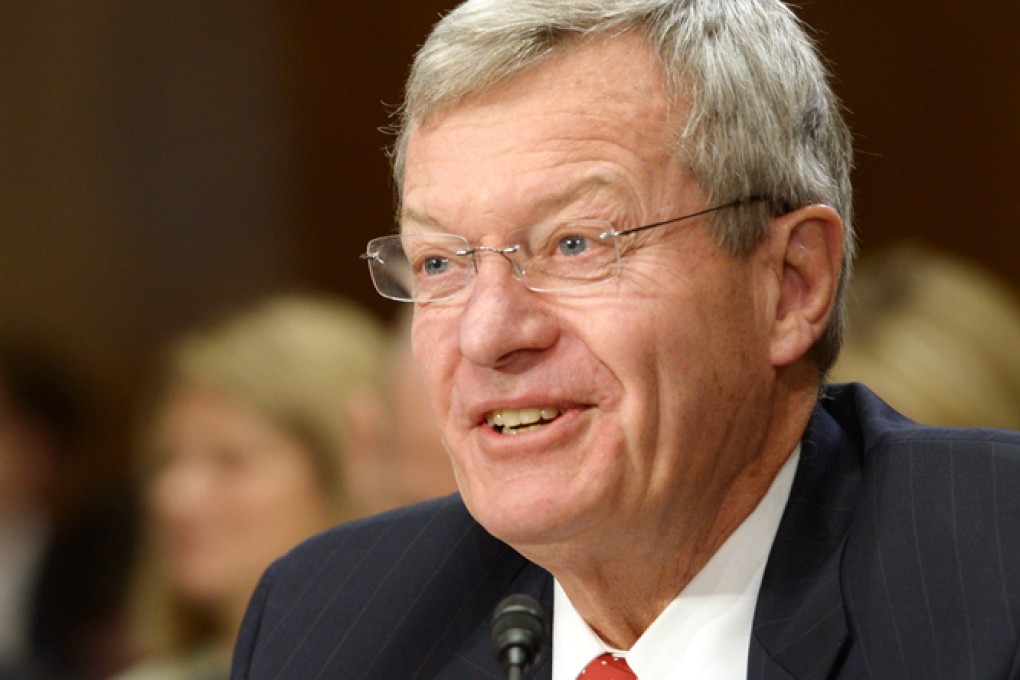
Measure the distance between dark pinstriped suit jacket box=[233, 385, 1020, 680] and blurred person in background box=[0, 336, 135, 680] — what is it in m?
2.40

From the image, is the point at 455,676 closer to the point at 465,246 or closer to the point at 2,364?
the point at 465,246

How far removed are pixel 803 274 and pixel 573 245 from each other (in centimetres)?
39

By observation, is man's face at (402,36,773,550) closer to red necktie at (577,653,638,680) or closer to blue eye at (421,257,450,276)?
blue eye at (421,257,450,276)

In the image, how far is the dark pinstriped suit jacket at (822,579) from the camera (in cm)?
188

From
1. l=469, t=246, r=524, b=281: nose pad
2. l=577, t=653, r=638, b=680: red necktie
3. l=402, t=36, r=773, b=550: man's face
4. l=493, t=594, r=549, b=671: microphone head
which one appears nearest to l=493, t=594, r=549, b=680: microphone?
l=493, t=594, r=549, b=671: microphone head

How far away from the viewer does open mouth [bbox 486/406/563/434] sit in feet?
6.55

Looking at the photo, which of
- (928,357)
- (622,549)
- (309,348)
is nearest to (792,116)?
(622,549)

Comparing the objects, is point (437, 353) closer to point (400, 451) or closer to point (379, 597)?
point (379, 597)

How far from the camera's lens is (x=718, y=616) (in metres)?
2.10

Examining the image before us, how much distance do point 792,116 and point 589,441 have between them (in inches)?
23.8

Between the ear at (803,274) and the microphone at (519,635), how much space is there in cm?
54

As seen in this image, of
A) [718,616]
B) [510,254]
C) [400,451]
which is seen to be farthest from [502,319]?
[400,451]

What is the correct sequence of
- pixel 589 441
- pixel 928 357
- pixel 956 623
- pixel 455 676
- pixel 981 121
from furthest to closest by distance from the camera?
1. pixel 981 121
2. pixel 928 357
3. pixel 455 676
4. pixel 589 441
5. pixel 956 623

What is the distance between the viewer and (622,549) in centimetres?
206
